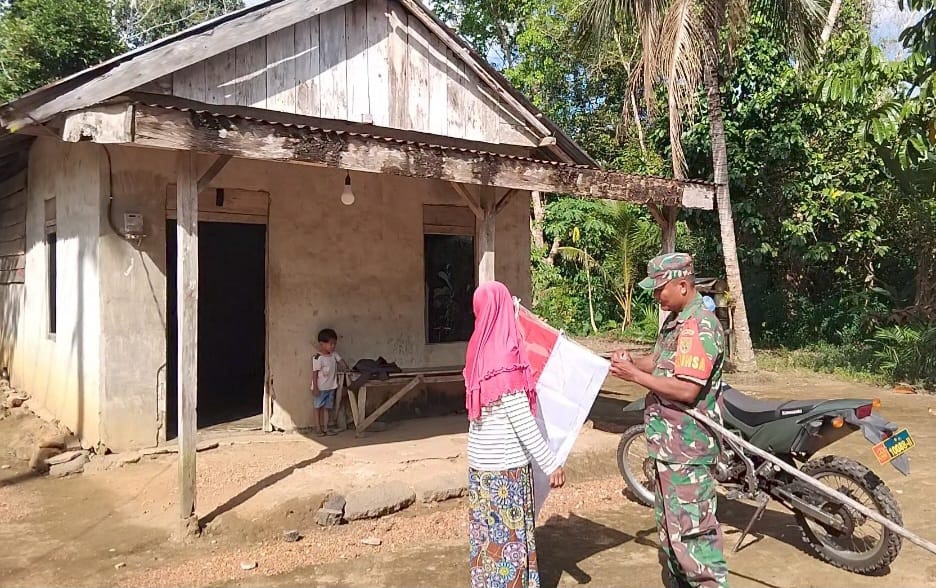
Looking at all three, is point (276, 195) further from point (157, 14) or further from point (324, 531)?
point (157, 14)

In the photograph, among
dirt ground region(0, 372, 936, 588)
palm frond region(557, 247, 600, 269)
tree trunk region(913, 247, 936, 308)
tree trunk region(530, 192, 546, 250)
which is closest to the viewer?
dirt ground region(0, 372, 936, 588)

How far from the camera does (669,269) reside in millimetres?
3619

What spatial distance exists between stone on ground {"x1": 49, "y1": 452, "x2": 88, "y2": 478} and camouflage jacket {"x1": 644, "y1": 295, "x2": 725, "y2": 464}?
216 inches

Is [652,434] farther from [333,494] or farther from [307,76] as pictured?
[307,76]

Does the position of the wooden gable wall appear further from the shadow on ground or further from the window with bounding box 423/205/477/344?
the shadow on ground

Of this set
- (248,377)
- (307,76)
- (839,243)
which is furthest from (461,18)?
(307,76)

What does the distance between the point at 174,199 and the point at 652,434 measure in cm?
553

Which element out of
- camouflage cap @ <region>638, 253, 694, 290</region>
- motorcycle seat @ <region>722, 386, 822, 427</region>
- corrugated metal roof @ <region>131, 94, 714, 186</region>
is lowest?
motorcycle seat @ <region>722, 386, 822, 427</region>

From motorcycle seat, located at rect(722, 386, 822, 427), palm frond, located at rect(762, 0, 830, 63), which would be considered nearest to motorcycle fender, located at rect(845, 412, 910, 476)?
motorcycle seat, located at rect(722, 386, 822, 427)

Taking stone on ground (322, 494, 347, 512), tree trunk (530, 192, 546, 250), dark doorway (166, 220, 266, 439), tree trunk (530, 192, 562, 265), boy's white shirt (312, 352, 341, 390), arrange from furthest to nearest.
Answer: tree trunk (530, 192, 546, 250) → tree trunk (530, 192, 562, 265) → dark doorway (166, 220, 266, 439) → boy's white shirt (312, 352, 341, 390) → stone on ground (322, 494, 347, 512)

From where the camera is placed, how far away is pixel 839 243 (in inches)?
577

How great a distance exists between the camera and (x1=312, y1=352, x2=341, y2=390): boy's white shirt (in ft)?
25.3

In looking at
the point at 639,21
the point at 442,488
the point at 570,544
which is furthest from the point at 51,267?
the point at 639,21

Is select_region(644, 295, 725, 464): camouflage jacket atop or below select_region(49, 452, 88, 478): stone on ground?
atop
